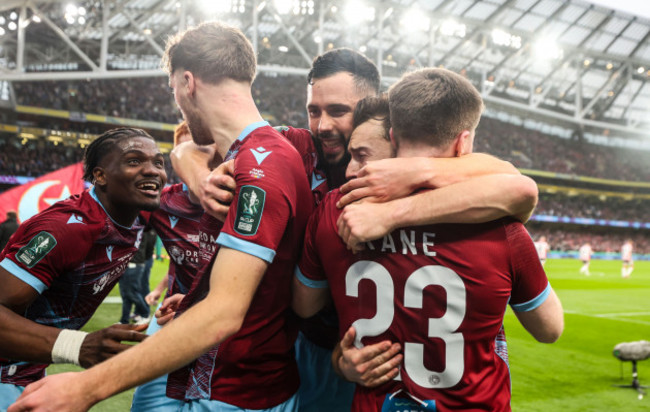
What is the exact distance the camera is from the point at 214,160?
8.79ft

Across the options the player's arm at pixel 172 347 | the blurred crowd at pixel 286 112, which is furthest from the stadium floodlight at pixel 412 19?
the player's arm at pixel 172 347

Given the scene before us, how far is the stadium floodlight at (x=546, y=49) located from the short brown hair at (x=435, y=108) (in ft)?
115

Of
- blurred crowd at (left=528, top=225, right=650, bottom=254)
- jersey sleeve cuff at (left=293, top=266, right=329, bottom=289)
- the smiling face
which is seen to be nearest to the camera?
jersey sleeve cuff at (left=293, top=266, right=329, bottom=289)

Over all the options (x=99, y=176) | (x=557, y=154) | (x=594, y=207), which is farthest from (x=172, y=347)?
(x=594, y=207)

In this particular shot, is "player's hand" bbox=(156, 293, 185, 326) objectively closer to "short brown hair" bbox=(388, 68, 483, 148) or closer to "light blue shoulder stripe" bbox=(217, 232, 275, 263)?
"light blue shoulder stripe" bbox=(217, 232, 275, 263)

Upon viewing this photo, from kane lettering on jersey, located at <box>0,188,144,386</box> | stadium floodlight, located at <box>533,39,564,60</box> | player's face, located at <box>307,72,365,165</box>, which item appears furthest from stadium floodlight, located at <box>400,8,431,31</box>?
kane lettering on jersey, located at <box>0,188,144,386</box>

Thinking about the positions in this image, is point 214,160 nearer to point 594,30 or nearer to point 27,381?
point 27,381

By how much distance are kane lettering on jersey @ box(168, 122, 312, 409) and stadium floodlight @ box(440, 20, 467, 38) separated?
2998cm

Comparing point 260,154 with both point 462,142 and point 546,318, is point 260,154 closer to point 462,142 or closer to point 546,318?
point 462,142

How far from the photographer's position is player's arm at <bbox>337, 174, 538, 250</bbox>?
167 cm

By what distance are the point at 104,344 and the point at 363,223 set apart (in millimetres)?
1159

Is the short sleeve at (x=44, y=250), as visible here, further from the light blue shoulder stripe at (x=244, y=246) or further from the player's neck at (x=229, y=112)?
the light blue shoulder stripe at (x=244, y=246)

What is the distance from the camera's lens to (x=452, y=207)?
1670 mm

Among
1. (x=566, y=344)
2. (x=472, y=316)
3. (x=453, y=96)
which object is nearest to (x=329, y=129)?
(x=453, y=96)
